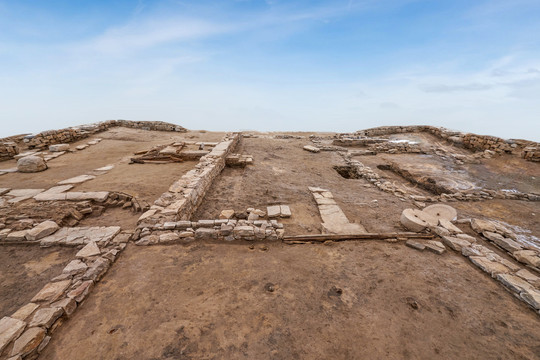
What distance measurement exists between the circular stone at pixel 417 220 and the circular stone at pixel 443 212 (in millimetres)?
351

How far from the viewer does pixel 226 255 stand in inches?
169

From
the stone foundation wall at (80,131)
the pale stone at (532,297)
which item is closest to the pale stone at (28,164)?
the stone foundation wall at (80,131)

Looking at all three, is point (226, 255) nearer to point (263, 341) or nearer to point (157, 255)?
point (157, 255)

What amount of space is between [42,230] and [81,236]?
83 centimetres

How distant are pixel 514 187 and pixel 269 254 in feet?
34.9

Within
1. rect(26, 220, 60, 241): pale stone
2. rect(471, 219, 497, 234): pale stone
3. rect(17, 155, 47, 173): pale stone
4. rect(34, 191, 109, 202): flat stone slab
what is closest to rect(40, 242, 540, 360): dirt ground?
rect(471, 219, 497, 234): pale stone

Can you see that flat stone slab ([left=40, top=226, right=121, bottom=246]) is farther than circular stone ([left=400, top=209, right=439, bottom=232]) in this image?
No

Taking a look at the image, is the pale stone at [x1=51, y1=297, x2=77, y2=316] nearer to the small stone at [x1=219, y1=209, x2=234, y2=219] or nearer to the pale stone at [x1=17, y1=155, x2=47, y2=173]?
the small stone at [x1=219, y1=209, x2=234, y2=219]

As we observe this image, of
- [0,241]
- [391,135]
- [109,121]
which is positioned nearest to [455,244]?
[0,241]

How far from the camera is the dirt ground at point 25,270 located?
3264mm

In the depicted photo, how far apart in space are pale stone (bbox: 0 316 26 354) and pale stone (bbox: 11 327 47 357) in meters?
0.07

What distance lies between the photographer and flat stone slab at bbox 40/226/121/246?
4301 millimetres

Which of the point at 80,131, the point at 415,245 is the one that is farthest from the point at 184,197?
the point at 80,131

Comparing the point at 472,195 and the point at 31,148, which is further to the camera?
the point at 31,148
